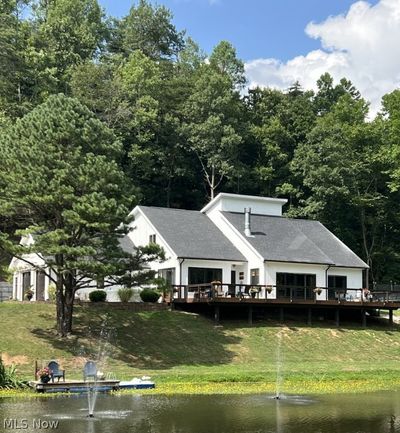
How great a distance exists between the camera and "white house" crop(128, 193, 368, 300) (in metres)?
42.6

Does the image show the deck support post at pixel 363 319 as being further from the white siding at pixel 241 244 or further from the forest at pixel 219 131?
the forest at pixel 219 131

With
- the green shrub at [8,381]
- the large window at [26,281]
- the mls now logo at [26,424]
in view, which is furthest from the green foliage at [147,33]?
the mls now logo at [26,424]

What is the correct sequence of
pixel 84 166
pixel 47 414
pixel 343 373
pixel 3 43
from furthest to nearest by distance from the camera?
pixel 3 43 < pixel 84 166 < pixel 343 373 < pixel 47 414

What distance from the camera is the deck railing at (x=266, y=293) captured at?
38.6 metres

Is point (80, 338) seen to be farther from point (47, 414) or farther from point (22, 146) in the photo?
point (47, 414)

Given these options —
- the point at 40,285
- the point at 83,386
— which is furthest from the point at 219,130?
the point at 83,386

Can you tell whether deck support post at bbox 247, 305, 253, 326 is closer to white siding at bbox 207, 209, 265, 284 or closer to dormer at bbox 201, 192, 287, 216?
white siding at bbox 207, 209, 265, 284

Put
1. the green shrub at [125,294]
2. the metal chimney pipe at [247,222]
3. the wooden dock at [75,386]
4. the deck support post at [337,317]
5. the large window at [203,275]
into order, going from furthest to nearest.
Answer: the metal chimney pipe at [247,222], the large window at [203,275], the deck support post at [337,317], the green shrub at [125,294], the wooden dock at [75,386]

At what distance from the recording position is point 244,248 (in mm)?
44562

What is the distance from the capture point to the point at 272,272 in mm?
43062

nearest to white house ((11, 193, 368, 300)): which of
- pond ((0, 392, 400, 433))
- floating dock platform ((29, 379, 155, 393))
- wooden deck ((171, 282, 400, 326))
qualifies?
wooden deck ((171, 282, 400, 326))

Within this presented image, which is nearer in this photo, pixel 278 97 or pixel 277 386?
pixel 277 386

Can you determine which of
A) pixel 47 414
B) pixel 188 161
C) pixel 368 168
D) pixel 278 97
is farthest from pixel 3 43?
pixel 47 414

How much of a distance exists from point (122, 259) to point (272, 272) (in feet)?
43.5
